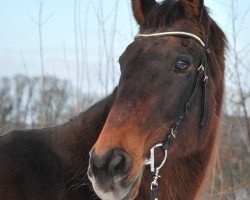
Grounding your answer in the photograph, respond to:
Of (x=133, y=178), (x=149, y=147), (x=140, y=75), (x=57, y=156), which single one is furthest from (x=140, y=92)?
(x=57, y=156)

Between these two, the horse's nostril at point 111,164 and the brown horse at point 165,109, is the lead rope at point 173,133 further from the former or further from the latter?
the horse's nostril at point 111,164

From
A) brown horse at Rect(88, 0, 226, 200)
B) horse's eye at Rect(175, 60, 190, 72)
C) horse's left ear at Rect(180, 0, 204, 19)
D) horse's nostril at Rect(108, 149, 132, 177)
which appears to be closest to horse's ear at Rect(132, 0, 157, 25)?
brown horse at Rect(88, 0, 226, 200)

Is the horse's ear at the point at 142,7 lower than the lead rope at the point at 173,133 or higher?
higher

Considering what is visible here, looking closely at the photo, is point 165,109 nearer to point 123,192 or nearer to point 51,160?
point 123,192

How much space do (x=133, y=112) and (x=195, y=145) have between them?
0.74 m

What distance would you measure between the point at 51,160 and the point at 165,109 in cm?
100

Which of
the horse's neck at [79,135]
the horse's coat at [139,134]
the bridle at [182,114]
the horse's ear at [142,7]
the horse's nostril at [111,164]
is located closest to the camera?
→ the horse's nostril at [111,164]

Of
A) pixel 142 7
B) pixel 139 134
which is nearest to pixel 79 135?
pixel 139 134

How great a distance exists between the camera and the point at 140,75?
3.04m

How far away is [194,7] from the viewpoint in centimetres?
350

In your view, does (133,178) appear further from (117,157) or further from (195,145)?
(195,145)

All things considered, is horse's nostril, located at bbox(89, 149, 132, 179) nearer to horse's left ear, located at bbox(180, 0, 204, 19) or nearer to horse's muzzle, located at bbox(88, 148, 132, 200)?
horse's muzzle, located at bbox(88, 148, 132, 200)

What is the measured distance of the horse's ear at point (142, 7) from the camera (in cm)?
378

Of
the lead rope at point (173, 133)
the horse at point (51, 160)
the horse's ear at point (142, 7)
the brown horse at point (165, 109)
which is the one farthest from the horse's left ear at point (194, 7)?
the horse at point (51, 160)
